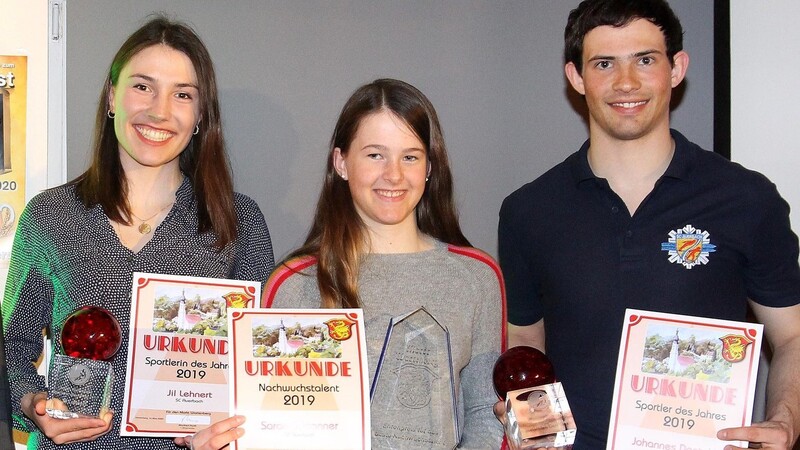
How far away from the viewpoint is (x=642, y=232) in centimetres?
268

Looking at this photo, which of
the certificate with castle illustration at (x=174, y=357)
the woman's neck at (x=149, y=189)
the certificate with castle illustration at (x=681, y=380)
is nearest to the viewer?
the certificate with castle illustration at (x=681, y=380)

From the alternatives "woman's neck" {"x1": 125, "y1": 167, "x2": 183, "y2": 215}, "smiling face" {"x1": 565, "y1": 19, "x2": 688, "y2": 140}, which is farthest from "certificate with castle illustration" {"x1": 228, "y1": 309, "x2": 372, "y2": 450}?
"smiling face" {"x1": 565, "y1": 19, "x2": 688, "y2": 140}

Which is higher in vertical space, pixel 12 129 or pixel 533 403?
pixel 12 129

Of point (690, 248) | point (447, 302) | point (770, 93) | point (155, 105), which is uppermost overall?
point (770, 93)

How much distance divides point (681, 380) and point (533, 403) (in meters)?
0.45

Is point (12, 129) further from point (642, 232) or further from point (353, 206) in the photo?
point (642, 232)

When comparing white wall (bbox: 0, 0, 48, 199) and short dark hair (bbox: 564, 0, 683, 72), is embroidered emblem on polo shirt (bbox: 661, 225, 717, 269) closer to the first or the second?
short dark hair (bbox: 564, 0, 683, 72)

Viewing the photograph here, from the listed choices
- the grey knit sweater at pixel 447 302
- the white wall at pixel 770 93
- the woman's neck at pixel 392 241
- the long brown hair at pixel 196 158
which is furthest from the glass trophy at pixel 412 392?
the white wall at pixel 770 93

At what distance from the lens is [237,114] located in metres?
3.55

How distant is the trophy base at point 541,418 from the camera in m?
2.31

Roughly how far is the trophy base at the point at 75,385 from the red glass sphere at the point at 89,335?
0.02m

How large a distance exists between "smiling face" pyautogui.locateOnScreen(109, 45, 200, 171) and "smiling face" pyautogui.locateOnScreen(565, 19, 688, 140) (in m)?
1.29

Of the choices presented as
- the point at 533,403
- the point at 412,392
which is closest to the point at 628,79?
the point at 533,403

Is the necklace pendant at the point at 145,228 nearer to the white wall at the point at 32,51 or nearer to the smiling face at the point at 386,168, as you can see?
the smiling face at the point at 386,168
